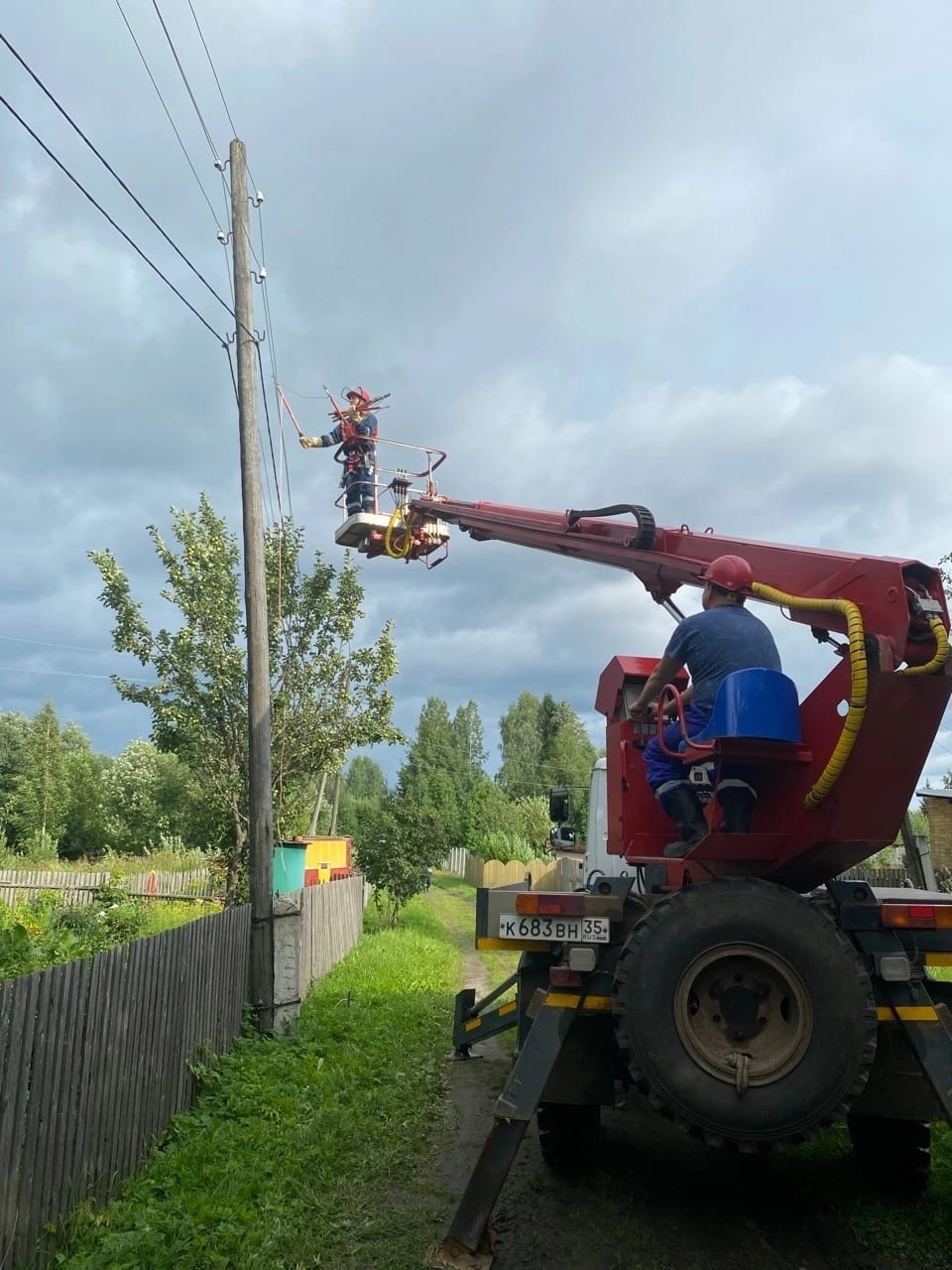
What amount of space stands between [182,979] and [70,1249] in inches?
86.8

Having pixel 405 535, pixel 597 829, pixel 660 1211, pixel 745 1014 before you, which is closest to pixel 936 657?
pixel 745 1014

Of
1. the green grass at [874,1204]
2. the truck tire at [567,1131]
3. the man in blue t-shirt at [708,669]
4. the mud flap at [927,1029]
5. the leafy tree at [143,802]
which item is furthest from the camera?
the leafy tree at [143,802]

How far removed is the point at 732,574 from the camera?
5133mm

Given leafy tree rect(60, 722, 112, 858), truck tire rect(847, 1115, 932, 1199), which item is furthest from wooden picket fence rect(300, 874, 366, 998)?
leafy tree rect(60, 722, 112, 858)

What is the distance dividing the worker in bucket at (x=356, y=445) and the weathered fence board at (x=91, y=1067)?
524cm

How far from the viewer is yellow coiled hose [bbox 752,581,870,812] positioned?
403 centimetres

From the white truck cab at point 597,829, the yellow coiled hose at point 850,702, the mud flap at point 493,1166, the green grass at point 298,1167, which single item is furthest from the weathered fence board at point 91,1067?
the white truck cab at point 597,829

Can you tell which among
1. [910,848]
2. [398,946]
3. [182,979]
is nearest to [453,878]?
[398,946]

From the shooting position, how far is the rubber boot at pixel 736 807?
4.53 meters

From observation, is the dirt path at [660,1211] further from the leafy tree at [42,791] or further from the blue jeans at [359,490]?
the leafy tree at [42,791]

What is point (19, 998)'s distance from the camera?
4277mm

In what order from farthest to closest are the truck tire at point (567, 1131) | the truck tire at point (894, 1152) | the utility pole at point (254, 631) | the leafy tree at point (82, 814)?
1. the leafy tree at point (82, 814)
2. the utility pole at point (254, 631)
3. the truck tire at point (567, 1131)
4. the truck tire at point (894, 1152)

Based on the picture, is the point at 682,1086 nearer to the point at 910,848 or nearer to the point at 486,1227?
the point at 486,1227

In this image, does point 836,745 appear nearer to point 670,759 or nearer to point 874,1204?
point 670,759
